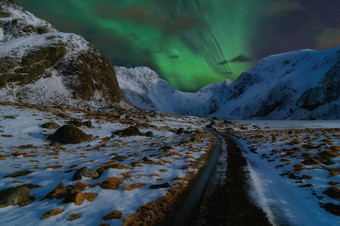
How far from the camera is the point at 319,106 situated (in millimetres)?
112312

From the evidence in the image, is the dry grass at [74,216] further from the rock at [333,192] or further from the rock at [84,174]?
the rock at [333,192]

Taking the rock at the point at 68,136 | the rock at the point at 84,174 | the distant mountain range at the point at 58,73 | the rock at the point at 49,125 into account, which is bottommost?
the rock at the point at 84,174

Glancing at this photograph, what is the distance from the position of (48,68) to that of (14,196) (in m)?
85.1

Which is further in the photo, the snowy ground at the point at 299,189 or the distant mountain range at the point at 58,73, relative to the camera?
the distant mountain range at the point at 58,73

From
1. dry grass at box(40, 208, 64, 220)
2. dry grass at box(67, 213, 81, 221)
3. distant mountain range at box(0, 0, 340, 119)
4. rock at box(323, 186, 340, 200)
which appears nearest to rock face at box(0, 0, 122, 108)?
distant mountain range at box(0, 0, 340, 119)

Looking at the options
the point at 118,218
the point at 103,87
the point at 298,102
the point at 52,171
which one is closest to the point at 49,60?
the point at 103,87

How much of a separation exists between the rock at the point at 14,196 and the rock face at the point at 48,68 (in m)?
64.4

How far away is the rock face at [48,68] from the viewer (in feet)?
203

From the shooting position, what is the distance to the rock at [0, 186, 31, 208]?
591cm

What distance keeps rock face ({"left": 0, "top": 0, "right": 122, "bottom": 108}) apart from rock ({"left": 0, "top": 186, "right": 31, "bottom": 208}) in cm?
6443

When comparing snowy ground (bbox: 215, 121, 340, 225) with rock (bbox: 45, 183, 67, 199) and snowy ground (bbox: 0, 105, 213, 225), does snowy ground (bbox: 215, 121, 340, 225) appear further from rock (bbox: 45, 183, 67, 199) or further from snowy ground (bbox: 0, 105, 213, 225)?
rock (bbox: 45, 183, 67, 199)

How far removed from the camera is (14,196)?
614cm

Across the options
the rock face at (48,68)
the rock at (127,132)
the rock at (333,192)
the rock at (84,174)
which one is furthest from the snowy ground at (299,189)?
the rock face at (48,68)

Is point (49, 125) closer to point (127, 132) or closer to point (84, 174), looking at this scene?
point (127, 132)
